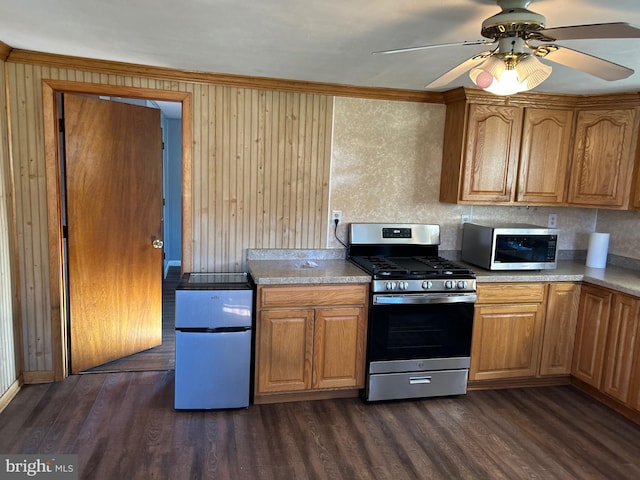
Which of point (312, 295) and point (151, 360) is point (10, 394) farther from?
point (312, 295)

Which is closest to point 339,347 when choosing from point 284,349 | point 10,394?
point 284,349

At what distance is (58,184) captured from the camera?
314 centimetres

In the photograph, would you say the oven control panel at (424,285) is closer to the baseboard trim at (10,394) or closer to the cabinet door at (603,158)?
the cabinet door at (603,158)

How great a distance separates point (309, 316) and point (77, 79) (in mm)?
2193

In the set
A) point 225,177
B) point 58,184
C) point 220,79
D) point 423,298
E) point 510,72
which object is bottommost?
point 423,298

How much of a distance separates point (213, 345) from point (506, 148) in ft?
8.43

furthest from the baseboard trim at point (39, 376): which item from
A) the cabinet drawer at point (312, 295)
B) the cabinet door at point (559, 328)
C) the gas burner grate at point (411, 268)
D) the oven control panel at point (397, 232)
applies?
the cabinet door at point (559, 328)

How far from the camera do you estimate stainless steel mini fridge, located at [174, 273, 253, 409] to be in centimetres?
288

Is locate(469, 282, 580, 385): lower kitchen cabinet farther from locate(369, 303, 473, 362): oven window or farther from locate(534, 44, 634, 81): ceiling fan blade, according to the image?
locate(534, 44, 634, 81): ceiling fan blade

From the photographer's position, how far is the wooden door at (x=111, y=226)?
10.7ft

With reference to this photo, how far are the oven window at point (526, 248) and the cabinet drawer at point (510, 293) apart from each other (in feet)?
0.67

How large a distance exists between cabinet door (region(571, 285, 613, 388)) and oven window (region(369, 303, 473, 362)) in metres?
0.88

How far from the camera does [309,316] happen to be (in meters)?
3.04

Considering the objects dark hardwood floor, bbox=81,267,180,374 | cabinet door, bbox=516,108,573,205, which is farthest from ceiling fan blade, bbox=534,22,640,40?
dark hardwood floor, bbox=81,267,180,374
